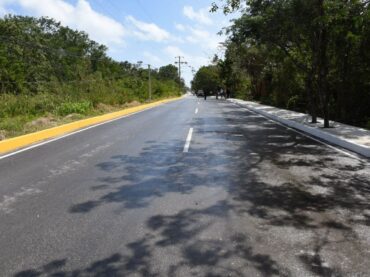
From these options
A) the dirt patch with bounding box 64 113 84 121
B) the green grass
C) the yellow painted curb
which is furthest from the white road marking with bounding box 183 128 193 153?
the dirt patch with bounding box 64 113 84 121

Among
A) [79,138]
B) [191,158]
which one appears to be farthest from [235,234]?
[79,138]

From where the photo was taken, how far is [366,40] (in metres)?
20.6

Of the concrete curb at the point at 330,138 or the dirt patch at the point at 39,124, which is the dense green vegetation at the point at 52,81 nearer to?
the dirt patch at the point at 39,124

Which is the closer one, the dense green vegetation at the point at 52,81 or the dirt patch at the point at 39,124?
the dirt patch at the point at 39,124

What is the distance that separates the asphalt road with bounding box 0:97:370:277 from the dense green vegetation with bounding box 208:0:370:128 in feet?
18.6

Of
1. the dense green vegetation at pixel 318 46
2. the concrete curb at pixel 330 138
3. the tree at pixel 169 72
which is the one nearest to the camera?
the concrete curb at pixel 330 138

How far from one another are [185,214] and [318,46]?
1336 centimetres

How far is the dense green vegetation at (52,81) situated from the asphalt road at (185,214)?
6984 mm

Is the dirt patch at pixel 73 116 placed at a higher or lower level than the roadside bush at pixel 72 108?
lower

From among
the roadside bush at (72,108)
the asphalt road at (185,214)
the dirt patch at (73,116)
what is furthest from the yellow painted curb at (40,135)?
the roadside bush at (72,108)

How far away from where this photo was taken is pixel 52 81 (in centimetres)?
2991

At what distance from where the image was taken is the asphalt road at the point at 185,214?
13.9 ft

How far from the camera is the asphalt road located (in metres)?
4.24

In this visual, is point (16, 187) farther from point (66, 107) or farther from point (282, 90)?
point (282, 90)
